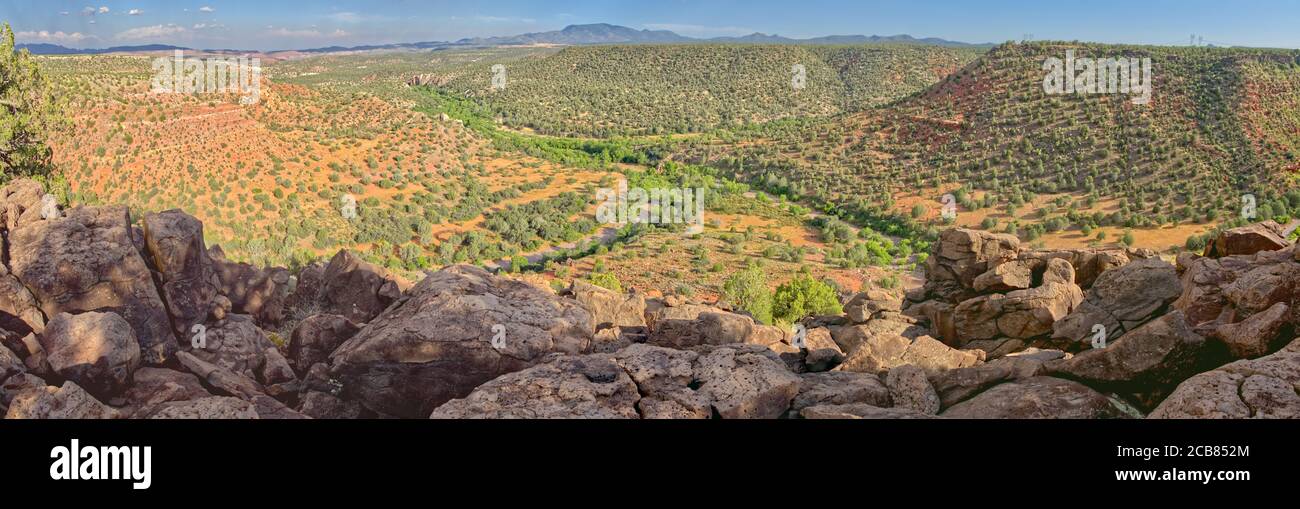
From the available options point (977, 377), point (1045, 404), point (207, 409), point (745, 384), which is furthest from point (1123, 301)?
point (207, 409)

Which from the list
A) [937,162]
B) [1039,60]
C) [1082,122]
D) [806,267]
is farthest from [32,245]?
[1039,60]

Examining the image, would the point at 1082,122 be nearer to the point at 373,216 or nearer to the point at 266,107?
the point at 373,216

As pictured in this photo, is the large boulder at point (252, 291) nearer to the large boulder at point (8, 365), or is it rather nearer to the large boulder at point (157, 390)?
the large boulder at point (157, 390)

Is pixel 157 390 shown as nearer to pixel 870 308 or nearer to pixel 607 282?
pixel 870 308

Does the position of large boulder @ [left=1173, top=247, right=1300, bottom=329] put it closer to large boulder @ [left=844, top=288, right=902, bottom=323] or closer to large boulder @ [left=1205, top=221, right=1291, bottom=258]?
large boulder @ [left=1205, top=221, right=1291, bottom=258]

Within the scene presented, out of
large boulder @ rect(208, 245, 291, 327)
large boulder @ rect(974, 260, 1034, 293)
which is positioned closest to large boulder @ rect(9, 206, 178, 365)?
large boulder @ rect(208, 245, 291, 327)

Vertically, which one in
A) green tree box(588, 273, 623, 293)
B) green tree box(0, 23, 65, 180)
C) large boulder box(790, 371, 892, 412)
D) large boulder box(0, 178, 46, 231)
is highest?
green tree box(0, 23, 65, 180)
